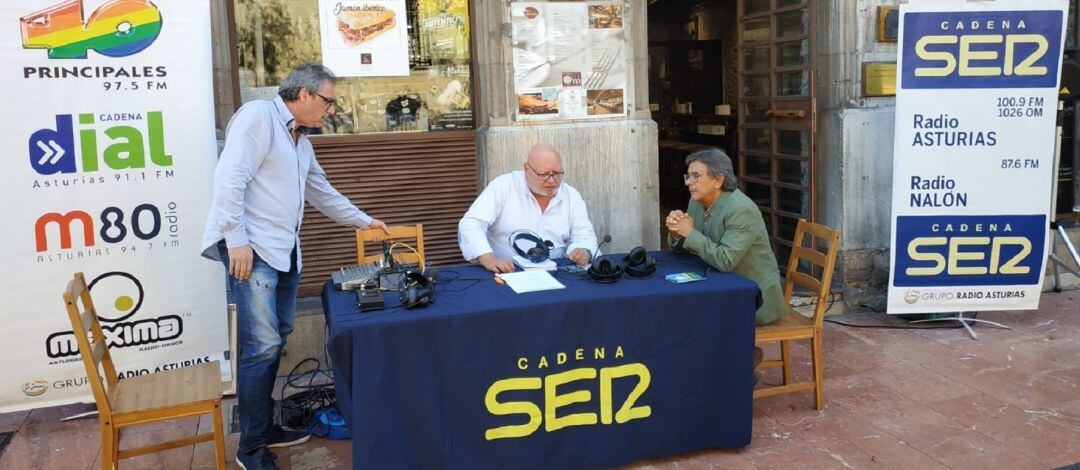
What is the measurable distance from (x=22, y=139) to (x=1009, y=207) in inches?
211

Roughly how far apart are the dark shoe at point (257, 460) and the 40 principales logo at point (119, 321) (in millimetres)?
1029

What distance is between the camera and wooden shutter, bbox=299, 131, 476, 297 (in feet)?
16.0

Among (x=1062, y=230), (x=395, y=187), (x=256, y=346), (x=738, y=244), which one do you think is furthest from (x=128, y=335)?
(x=1062, y=230)

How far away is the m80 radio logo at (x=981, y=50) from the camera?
5.07 meters

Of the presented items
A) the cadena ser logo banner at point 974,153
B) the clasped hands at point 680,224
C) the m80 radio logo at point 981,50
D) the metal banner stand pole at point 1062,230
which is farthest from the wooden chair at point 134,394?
the metal banner stand pole at point 1062,230

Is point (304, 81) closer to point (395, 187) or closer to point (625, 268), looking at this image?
point (625, 268)

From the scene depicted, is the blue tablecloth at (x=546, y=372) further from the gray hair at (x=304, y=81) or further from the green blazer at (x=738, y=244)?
the gray hair at (x=304, y=81)

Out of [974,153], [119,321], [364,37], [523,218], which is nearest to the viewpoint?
[119,321]

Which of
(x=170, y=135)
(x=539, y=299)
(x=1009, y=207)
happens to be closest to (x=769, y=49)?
(x=1009, y=207)

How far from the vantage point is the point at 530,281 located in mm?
3477

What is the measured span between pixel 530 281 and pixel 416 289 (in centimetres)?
51

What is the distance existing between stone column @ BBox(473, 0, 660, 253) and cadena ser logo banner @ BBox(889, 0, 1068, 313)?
149 cm

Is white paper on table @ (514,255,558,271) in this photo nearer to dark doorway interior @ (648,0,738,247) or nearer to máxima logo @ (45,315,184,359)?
máxima logo @ (45,315,184,359)

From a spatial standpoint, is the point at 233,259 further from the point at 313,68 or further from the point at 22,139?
the point at 22,139
